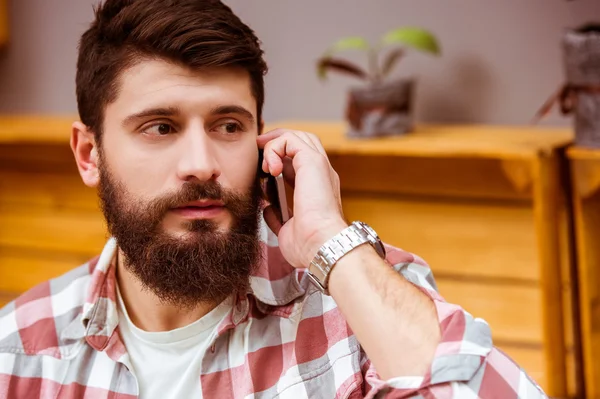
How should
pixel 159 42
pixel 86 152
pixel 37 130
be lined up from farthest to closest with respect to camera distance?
pixel 37 130 < pixel 86 152 < pixel 159 42

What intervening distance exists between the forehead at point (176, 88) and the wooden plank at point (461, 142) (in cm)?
81

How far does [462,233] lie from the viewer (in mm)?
2131

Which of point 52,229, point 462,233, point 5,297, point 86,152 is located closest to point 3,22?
point 52,229

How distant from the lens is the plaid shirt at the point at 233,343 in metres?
1.18

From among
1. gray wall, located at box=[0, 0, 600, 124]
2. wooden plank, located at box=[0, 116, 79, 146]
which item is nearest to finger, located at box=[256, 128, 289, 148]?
gray wall, located at box=[0, 0, 600, 124]

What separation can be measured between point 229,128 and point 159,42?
17 cm

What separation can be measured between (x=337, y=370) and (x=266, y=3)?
5.51ft

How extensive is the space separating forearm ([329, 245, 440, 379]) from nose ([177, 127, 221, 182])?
0.25m

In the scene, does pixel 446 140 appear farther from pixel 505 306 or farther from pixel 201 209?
pixel 201 209

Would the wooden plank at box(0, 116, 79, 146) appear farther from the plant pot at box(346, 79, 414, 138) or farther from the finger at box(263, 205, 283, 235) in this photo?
the finger at box(263, 205, 283, 235)

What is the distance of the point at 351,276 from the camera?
3.57 feet

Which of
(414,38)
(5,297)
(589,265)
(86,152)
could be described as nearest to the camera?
(86,152)

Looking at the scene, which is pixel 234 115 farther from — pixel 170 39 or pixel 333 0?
pixel 333 0

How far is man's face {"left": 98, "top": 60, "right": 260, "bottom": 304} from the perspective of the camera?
3.92 feet
